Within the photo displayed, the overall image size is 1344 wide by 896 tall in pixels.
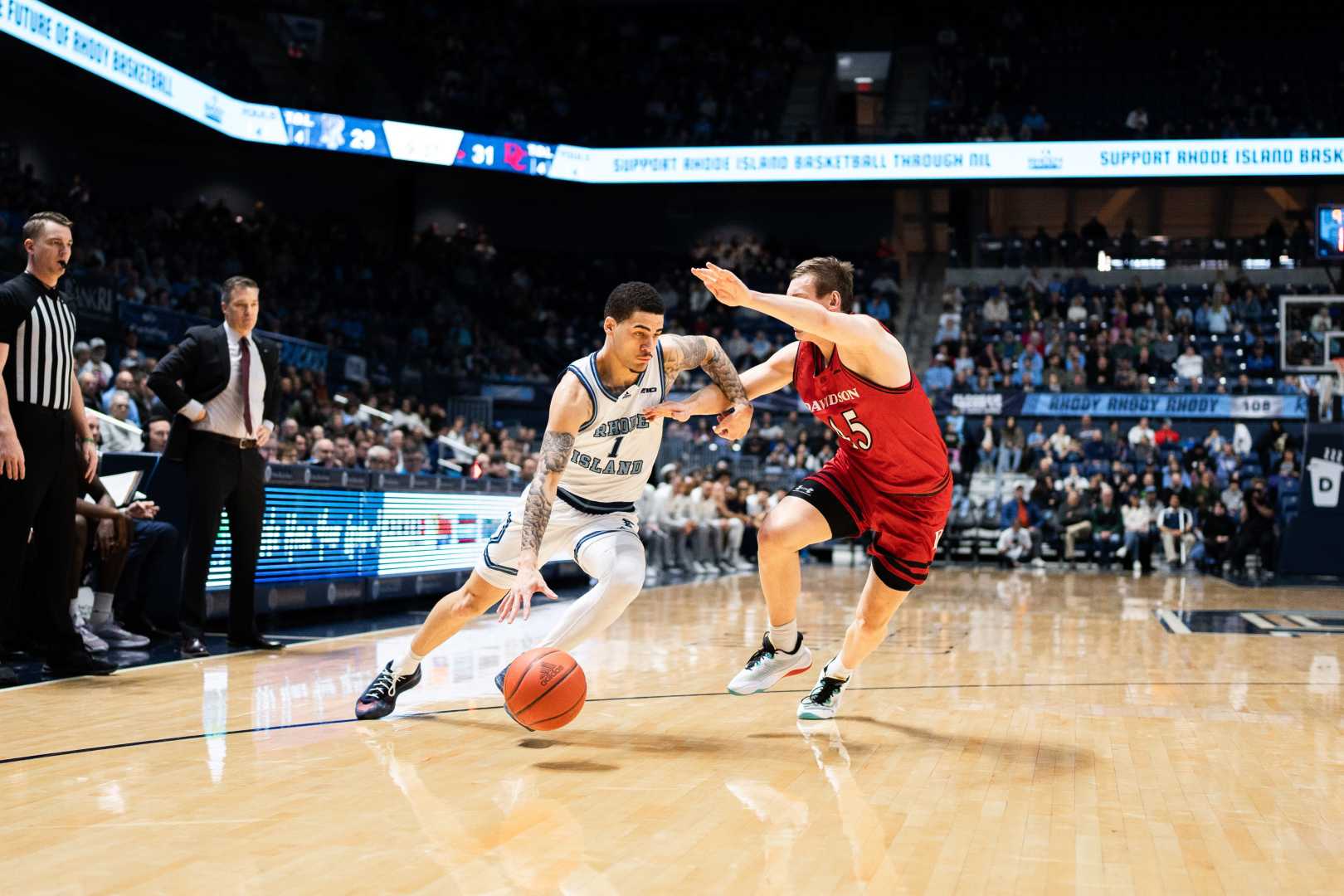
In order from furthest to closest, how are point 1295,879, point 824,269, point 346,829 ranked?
point 824,269, point 346,829, point 1295,879

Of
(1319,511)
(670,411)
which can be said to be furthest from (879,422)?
(1319,511)

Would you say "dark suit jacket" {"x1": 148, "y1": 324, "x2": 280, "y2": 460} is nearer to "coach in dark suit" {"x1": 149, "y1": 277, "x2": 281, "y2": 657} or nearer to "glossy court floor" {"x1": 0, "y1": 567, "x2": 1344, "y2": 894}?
"coach in dark suit" {"x1": 149, "y1": 277, "x2": 281, "y2": 657}

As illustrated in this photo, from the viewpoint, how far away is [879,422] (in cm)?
497

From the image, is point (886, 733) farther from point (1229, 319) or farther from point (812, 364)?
point (1229, 319)

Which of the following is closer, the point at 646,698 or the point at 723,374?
the point at 723,374

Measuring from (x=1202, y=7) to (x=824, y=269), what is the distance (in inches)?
1164

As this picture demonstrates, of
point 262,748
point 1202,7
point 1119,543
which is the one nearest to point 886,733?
point 262,748

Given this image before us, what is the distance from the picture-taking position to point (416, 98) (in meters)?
27.9

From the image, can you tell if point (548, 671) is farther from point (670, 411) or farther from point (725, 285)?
point (725, 285)

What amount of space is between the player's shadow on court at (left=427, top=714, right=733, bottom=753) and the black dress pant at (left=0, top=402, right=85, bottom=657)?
2188 mm

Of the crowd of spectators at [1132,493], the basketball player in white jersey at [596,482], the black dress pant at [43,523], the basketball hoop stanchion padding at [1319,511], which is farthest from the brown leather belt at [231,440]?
the basketball hoop stanchion padding at [1319,511]


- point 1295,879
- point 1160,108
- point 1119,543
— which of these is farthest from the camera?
point 1160,108

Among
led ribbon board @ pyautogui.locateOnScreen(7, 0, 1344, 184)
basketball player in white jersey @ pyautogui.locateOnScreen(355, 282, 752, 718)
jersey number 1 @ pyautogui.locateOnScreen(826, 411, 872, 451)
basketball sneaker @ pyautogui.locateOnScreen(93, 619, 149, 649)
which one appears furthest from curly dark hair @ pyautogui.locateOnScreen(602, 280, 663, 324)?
led ribbon board @ pyautogui.locateOnScreen(7, 0, 1344, 184)

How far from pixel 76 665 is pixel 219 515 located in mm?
1275
